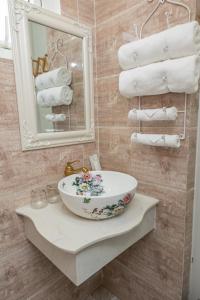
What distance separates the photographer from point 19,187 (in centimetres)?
100

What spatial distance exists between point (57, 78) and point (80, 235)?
0.87 meters

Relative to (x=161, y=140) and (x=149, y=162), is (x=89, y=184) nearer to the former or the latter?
(x=149, y=162)

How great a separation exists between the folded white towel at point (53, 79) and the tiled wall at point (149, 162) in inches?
9.4

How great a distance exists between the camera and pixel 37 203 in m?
1.01

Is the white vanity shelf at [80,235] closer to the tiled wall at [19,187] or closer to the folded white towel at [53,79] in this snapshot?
the tiled wall at [19,187]

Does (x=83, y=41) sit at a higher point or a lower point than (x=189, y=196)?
higher

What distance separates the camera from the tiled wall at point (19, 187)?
93cm

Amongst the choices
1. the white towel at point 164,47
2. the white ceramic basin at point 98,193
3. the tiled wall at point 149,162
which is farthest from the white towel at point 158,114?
the white ceramic basin at point 98,193

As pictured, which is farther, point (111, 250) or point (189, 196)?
point (189, 196)

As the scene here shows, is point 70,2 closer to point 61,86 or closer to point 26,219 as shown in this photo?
point 61,86

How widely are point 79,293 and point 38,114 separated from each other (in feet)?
4.26

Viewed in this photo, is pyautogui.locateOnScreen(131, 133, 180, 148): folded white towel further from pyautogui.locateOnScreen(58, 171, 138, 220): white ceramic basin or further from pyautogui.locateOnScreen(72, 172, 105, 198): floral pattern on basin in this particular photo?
pyautogui.locateOnScreen(72, 172, 105, 198): floral pattern on basin

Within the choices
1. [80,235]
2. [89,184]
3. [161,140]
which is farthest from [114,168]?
[80,235]

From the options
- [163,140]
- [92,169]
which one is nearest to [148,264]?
[92,169]
